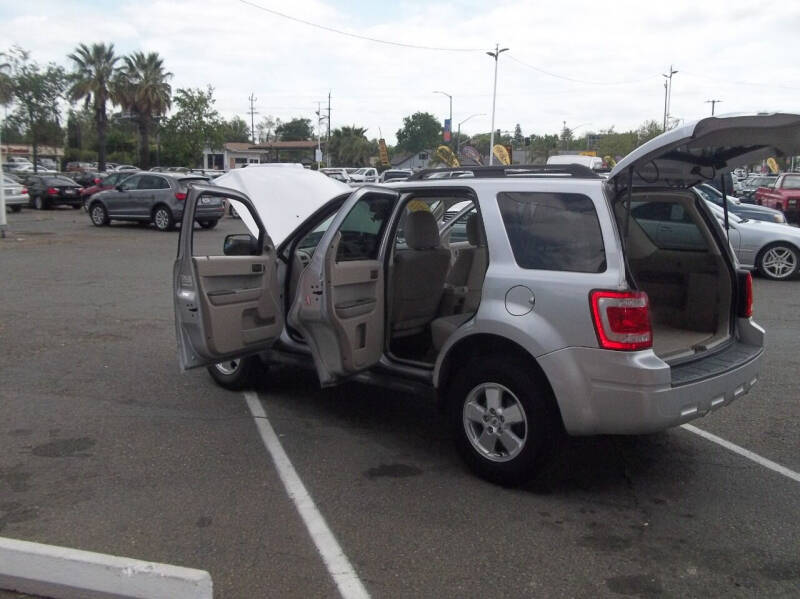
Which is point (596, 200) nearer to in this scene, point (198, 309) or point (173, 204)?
point (198, 309)

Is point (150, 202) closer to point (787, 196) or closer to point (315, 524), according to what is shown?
point (787, 196)

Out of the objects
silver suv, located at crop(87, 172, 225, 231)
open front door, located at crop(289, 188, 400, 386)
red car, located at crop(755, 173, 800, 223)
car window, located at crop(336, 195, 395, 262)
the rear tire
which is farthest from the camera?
the rear tire

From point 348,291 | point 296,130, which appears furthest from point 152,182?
point 296,130

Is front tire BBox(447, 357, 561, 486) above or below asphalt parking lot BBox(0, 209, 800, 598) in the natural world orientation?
above

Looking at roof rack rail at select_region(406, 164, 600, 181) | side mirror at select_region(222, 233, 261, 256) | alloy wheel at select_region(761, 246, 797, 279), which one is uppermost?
roof rack rail at select_region(406, 164, 600, 181)

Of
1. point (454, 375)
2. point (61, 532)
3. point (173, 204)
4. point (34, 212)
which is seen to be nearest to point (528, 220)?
point (454, 375)

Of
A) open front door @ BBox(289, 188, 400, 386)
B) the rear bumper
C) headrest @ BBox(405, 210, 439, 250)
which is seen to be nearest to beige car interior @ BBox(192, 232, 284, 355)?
open front door @ BBox(289, 188, 400, 386)

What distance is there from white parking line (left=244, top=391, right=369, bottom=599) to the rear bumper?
1415 mm

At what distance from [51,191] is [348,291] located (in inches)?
1108

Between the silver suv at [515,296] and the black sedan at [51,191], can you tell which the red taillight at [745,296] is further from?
the black sedan at [51,191]

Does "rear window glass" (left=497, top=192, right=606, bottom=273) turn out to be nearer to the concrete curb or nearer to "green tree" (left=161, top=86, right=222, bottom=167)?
the concrete curb

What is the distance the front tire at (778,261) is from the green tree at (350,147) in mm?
67634

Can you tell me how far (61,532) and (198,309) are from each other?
5.54 ft

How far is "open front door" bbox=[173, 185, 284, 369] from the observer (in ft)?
16.4
